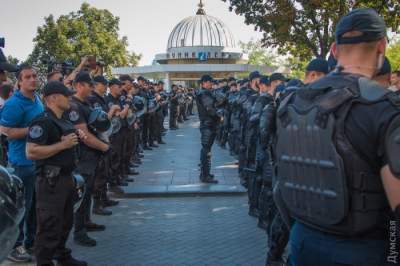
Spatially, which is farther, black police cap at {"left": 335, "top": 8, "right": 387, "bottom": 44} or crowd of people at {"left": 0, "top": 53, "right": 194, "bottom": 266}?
crowd of people at {"left": 0, "top": 53, "right": 194, "bottom": 266}

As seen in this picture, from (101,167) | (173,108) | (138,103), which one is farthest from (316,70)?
(173,108)

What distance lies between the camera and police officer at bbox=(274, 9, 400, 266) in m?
2.20

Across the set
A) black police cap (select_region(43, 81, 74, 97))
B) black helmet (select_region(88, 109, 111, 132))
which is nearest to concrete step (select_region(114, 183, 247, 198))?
black helmet (select_region(88, 109, 111, 132))

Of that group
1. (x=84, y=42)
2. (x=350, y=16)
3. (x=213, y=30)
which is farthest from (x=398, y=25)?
(x=213, y=30)

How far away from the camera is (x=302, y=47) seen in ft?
63.2

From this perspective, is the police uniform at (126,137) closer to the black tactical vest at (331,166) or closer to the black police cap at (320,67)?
the black police cap at (320,67)

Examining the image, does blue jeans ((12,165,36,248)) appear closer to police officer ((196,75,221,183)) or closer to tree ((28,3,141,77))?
police officer ((196,75,221,183))

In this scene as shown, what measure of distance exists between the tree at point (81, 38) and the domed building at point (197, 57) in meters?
3.64

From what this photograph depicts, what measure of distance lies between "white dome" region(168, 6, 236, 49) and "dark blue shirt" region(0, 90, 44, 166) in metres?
55.2

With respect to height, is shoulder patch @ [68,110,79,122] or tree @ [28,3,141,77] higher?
tree @ [28,3,141,77]

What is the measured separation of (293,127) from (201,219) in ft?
16.4

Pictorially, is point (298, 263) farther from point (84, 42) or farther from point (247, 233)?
point (84, 42)

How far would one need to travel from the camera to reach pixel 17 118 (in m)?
5.56

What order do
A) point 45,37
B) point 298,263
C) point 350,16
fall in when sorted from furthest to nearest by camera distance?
point 45,37 < point 298,263 < point 350,16
